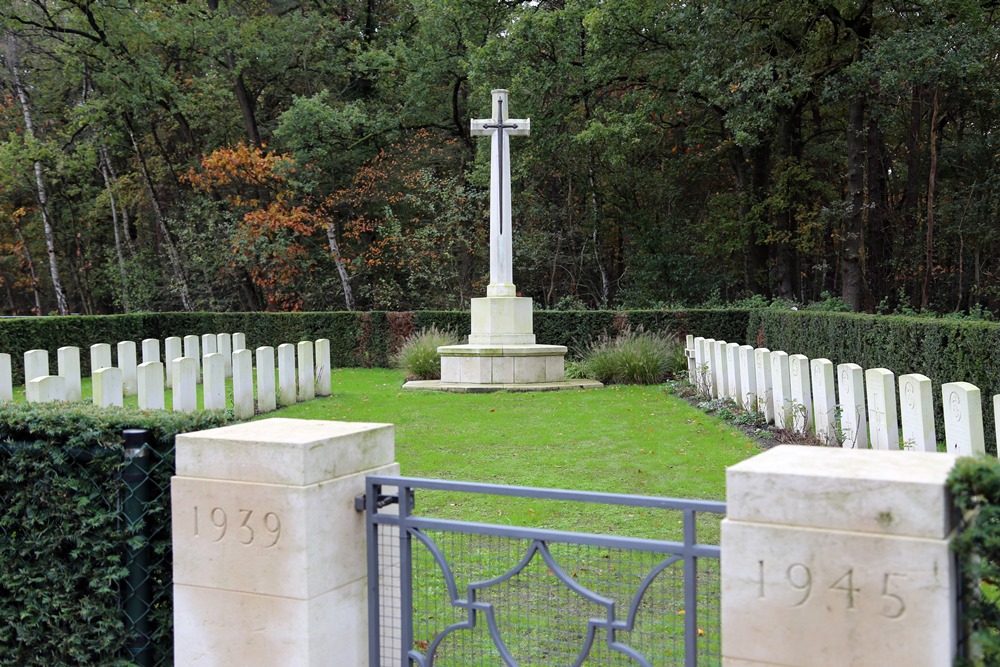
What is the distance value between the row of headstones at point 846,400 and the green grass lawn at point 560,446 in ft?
1.99

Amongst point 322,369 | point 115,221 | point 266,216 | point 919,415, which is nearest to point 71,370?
point 322,369

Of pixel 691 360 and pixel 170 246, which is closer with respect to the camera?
pixel 691 360

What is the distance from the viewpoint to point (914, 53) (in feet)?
52.8

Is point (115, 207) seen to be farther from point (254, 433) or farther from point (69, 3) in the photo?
point (254, 433)

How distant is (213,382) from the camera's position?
34.1 ft

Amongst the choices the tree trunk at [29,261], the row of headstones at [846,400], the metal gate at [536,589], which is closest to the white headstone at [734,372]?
the row of headstones at [846,400]

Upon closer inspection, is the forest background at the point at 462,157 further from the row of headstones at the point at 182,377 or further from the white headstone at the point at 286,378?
the white headstone at the point at 286,378

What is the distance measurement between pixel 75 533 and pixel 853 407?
6.22m

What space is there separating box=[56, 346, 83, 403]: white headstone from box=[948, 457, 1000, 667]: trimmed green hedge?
11.3 m

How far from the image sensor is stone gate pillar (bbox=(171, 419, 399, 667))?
312 cm

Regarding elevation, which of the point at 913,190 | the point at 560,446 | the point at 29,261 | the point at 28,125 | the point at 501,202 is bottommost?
the point at 560,446

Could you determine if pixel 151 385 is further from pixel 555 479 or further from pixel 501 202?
pixel 501 202

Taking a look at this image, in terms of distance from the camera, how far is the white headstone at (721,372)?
1212 centimetres

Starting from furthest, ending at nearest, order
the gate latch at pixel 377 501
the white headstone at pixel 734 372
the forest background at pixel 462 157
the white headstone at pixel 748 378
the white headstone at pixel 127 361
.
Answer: the forest background at pixel 462 157, the white headstone at pixel 127 361, the white headstone at pixel 734 372, the white headstone at pixel 748 378, the gate latch at pixel 377 501
